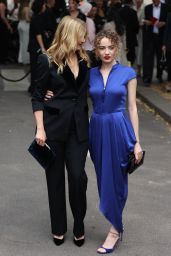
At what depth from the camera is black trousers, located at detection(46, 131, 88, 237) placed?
15.0ft

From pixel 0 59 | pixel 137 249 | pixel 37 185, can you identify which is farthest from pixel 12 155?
pixel 0 59

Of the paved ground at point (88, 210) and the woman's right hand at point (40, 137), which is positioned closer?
the woman's right hand at point (40, 137)

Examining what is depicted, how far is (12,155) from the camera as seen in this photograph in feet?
25.5

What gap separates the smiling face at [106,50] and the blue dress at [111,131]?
0.08 m

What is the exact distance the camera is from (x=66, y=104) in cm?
455

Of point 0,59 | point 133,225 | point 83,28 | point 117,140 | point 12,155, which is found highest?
point 83,28

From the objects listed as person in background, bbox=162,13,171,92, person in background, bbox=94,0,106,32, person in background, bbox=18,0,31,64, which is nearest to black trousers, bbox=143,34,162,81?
person in background, bbox=162,13,171,92

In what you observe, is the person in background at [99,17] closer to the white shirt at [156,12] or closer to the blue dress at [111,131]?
the white shirt at [156,12]

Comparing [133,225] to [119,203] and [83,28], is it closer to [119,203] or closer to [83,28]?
[119,203]

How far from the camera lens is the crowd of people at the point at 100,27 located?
1156 cm

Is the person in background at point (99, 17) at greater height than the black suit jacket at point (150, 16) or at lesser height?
lesser

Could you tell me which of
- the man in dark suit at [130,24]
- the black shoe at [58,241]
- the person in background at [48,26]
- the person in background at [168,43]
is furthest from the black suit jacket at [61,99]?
the man in dark suit at [130,24]

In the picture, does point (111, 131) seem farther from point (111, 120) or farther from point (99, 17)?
point (99, 17)

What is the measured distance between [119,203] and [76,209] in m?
0.34
